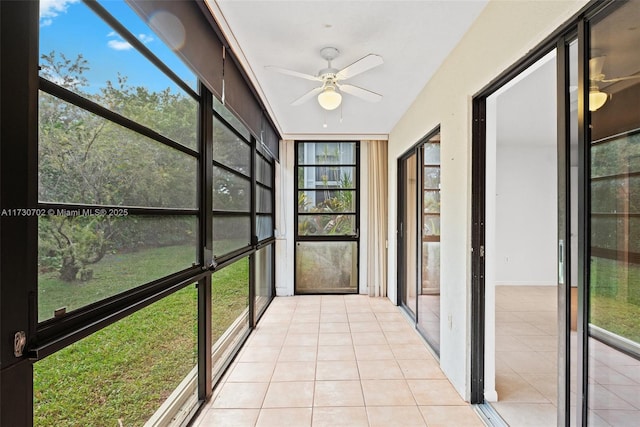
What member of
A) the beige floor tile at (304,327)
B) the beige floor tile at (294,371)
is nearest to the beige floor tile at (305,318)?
the beige floor tile at (304,327)

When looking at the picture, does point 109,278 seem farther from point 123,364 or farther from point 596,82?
point 596,82

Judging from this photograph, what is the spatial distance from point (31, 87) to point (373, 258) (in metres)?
4.85

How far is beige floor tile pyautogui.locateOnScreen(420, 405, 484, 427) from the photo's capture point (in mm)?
2000

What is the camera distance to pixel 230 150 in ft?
9.68

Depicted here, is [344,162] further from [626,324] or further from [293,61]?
[626,324]

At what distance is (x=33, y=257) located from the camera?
91 centimetres

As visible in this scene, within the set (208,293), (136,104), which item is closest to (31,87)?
(136,104)

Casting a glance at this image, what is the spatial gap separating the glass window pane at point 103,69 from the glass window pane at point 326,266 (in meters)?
3.79

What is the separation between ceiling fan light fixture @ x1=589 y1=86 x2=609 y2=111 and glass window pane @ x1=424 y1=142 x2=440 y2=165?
1941 mm

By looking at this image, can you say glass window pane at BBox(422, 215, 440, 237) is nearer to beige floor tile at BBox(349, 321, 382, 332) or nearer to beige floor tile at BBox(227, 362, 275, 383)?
beige floor tile at BBox(349, 321, 382, 332)

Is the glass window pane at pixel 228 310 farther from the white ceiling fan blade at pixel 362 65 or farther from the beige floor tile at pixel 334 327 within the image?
the white ceiling fan blade at pixel 362 65

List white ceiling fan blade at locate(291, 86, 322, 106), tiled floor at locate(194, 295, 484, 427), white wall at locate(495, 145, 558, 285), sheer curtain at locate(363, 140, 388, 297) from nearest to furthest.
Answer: tiled floor at locate(194, 295, 484, 427)
white ceiling fan blade at locate(291, 86, 322, 106)
sheer curtain at locate(363, 140, 388, 297)
white wall at locate(495, 145, 558, 285)

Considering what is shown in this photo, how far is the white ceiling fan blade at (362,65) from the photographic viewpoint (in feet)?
6.92

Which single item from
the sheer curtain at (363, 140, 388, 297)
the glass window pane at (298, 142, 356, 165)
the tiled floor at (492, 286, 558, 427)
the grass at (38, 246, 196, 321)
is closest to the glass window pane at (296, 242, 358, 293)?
the sheer curtain at (363, 140, 388, 297)
